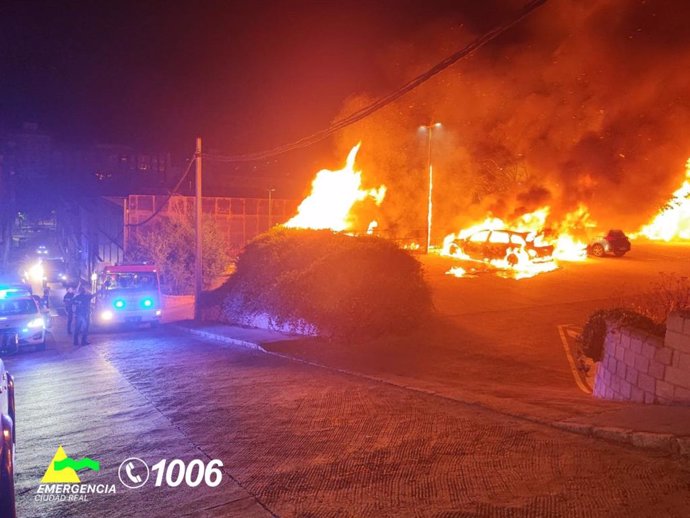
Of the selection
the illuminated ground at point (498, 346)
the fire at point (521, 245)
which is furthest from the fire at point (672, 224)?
the illuminated ground at point (498, 346)

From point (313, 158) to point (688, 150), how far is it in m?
25.6

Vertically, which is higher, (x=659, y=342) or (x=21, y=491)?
(x=659, y=342)

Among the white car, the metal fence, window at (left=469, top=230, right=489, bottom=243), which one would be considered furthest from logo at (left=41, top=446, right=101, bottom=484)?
the metal fence

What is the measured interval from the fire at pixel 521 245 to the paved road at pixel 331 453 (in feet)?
45.5

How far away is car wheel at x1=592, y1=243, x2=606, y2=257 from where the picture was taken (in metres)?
27.8

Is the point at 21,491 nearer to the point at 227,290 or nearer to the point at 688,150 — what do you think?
the point at 227,290

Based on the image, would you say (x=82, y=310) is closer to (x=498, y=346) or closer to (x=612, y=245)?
(x=498, y=346)

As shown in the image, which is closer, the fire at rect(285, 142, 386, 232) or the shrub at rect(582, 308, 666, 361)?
the shrub at rect(582, 308, 666, 361)

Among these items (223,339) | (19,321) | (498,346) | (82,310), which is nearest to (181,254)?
(82,310)

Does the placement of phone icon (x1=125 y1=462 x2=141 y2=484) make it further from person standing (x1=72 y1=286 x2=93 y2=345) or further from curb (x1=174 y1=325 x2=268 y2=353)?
person standing (x1=72 y1=286 x2=93 y2=345)

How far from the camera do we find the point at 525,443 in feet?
18.3

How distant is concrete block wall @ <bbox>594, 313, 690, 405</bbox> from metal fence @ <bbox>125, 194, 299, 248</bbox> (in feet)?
82.4

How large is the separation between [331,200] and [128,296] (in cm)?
1019

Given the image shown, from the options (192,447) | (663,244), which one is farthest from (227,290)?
(663,244)
